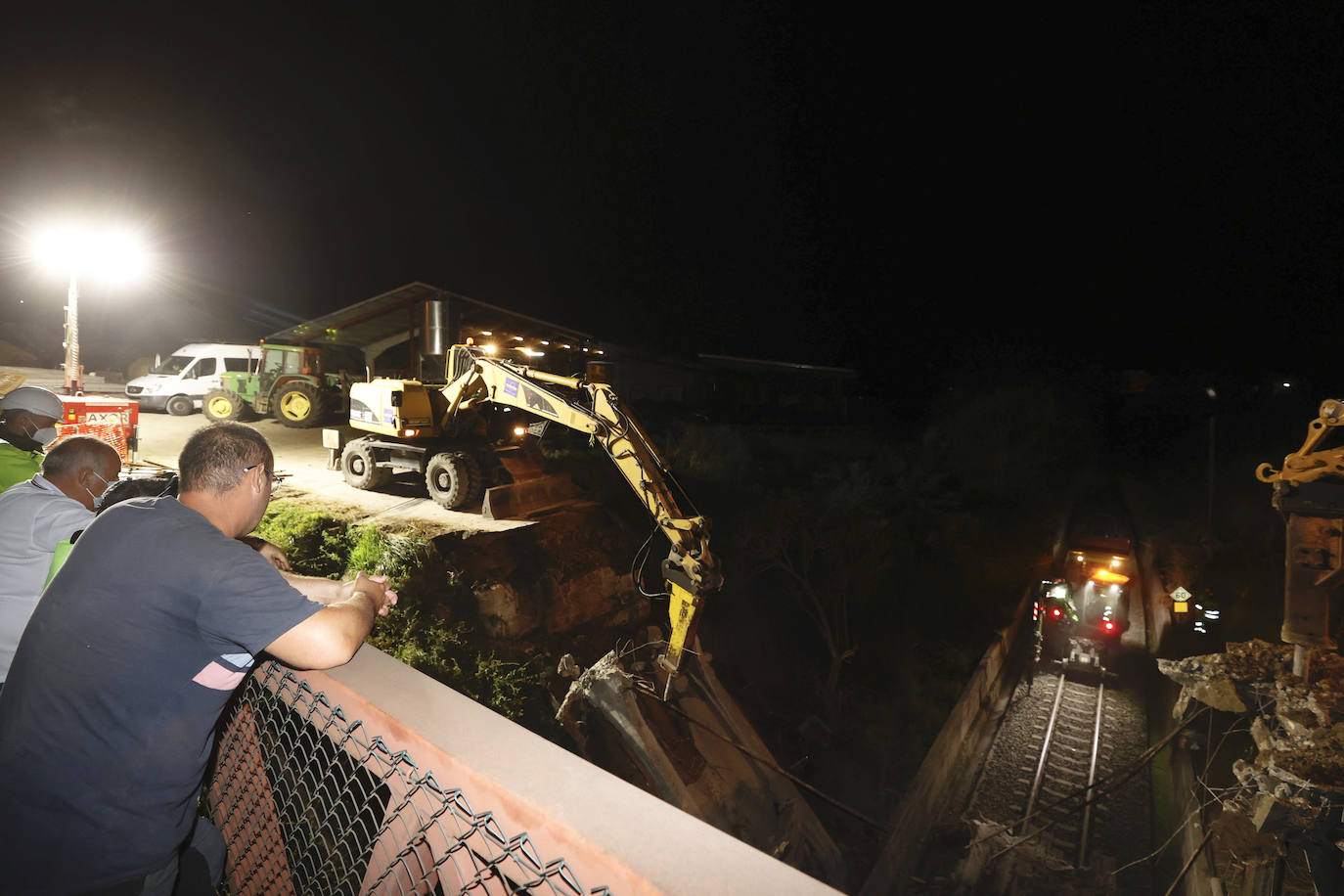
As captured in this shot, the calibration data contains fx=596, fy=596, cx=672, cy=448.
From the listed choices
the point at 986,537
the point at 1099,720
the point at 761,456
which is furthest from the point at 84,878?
the point at 986,537

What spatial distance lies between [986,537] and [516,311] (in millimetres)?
18222

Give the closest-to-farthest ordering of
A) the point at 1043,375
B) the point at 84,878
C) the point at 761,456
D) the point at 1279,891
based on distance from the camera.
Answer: the point at 84,878 < the point at 1279,891 < the point at 761,456 < the point at 1043,375

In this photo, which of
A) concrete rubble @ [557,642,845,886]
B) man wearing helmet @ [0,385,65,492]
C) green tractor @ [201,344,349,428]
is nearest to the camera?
man wearing helmet @ [0,385,65,492]

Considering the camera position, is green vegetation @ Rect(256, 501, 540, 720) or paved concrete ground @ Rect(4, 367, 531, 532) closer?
green vegetation @ Rect(256, 501, 540, 720)

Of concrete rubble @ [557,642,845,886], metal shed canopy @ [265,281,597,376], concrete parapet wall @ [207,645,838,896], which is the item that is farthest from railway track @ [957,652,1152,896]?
metal shed canopy @ [265,281,597,376]

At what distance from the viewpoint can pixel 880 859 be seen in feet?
26.5

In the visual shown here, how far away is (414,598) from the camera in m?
9.36

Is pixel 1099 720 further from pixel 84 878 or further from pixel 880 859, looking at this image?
pixel 84 878

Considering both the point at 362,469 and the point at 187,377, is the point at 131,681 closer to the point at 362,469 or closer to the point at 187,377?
the point at 362,469

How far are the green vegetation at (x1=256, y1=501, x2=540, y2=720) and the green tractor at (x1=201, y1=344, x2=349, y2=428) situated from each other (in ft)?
30.4

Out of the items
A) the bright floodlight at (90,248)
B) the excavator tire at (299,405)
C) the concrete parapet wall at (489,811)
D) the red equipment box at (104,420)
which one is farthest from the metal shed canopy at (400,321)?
the concrete parapet wall at (489,811)

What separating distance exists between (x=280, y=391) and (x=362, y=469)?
7821 mm

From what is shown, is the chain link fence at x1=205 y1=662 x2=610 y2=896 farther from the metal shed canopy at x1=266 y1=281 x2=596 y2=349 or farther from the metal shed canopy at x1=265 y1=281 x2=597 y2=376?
the metal shed canopy at x1=266 y1=281 x2=596 y2=349

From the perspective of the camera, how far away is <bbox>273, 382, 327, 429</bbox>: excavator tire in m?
18.2
